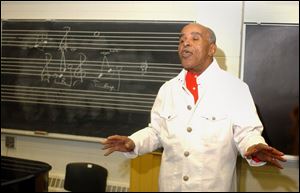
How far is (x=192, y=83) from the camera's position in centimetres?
54

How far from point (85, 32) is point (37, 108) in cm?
25

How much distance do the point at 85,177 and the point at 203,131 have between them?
27 centimetres

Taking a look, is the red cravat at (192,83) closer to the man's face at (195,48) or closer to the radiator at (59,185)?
the man's face at (195,48)

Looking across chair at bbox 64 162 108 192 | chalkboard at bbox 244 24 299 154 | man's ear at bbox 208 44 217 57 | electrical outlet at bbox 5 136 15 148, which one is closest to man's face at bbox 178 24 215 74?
man's ear at bbox 208 44 217 57

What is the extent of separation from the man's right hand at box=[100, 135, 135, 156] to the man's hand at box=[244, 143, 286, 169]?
214 millimetres

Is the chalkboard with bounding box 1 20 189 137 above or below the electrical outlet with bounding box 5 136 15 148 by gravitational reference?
above

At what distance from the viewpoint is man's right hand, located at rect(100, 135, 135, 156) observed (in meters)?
0.53

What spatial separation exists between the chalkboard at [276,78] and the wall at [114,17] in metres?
0.04

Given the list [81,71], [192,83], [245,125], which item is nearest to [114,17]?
[81,71]

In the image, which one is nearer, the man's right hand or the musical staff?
the man's right hand

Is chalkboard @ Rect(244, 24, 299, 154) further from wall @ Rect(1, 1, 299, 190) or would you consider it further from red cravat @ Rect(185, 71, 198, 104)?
red cravat @ Rect(185, 71, 198, 104)

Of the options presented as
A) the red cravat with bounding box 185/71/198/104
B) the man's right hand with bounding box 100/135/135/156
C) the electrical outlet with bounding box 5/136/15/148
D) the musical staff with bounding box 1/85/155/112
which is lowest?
the electrical outlet with bounding box 5/136/15/148

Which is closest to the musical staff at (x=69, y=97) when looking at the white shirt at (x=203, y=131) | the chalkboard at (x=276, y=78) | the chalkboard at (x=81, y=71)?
the chalkboard at (x=81, y=71)

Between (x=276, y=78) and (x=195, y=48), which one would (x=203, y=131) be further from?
(x=276, y=78)
